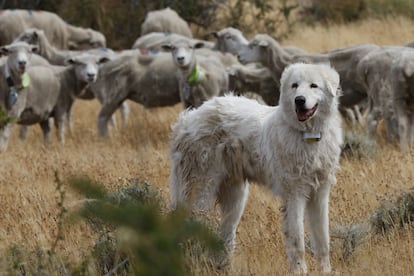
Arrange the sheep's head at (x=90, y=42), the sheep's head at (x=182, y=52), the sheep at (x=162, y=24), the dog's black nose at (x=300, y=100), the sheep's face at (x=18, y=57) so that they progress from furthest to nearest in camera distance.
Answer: the sheep at (x=162, y=24) → the sheep's head at (x=90, y=42) → the sheep's head at (x=182, y=52) → the sheep's face at (x=18, y=57) → the dog's black nose at (x=300, y=100)

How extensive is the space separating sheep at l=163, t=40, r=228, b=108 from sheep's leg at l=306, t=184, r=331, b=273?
23.8ft

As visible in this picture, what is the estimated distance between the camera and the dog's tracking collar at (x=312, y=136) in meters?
6.83

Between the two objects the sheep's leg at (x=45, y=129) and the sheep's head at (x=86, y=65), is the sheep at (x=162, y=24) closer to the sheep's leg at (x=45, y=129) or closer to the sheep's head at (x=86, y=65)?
the sheep's head at (x=86, y=65)

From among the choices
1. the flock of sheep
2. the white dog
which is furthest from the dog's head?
the flock of sheep

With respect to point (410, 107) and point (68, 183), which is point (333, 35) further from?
point (68, 183)

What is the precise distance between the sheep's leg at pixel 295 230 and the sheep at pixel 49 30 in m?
14.5

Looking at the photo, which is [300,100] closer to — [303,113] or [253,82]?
[303,113]

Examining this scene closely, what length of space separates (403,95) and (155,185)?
335cm

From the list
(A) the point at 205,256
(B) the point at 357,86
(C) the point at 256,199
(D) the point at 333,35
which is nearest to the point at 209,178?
(A) the point at 205,256

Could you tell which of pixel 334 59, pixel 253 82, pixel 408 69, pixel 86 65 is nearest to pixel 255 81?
pixel 253 82

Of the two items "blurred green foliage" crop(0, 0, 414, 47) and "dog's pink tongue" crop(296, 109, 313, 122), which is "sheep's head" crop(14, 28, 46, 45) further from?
"dog's pink tongue" crop(296, 109, 313, 122)

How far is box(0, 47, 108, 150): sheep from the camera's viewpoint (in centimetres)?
1430

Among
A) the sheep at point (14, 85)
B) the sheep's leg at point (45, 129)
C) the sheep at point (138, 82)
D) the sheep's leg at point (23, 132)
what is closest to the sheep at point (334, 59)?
the sheep at point (138, 82)

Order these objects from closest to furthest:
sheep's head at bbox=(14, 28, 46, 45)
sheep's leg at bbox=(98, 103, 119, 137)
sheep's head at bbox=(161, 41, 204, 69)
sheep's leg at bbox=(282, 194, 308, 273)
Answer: sheep's leg at bbox=(282, 194, 308, 273)
sheep's head at bbox=(161, 41, 204, 69)
sheep's leg at bbox=(98, 103, 119, 137)
sheep's head at bbox=(14, 28, 46, 45)
